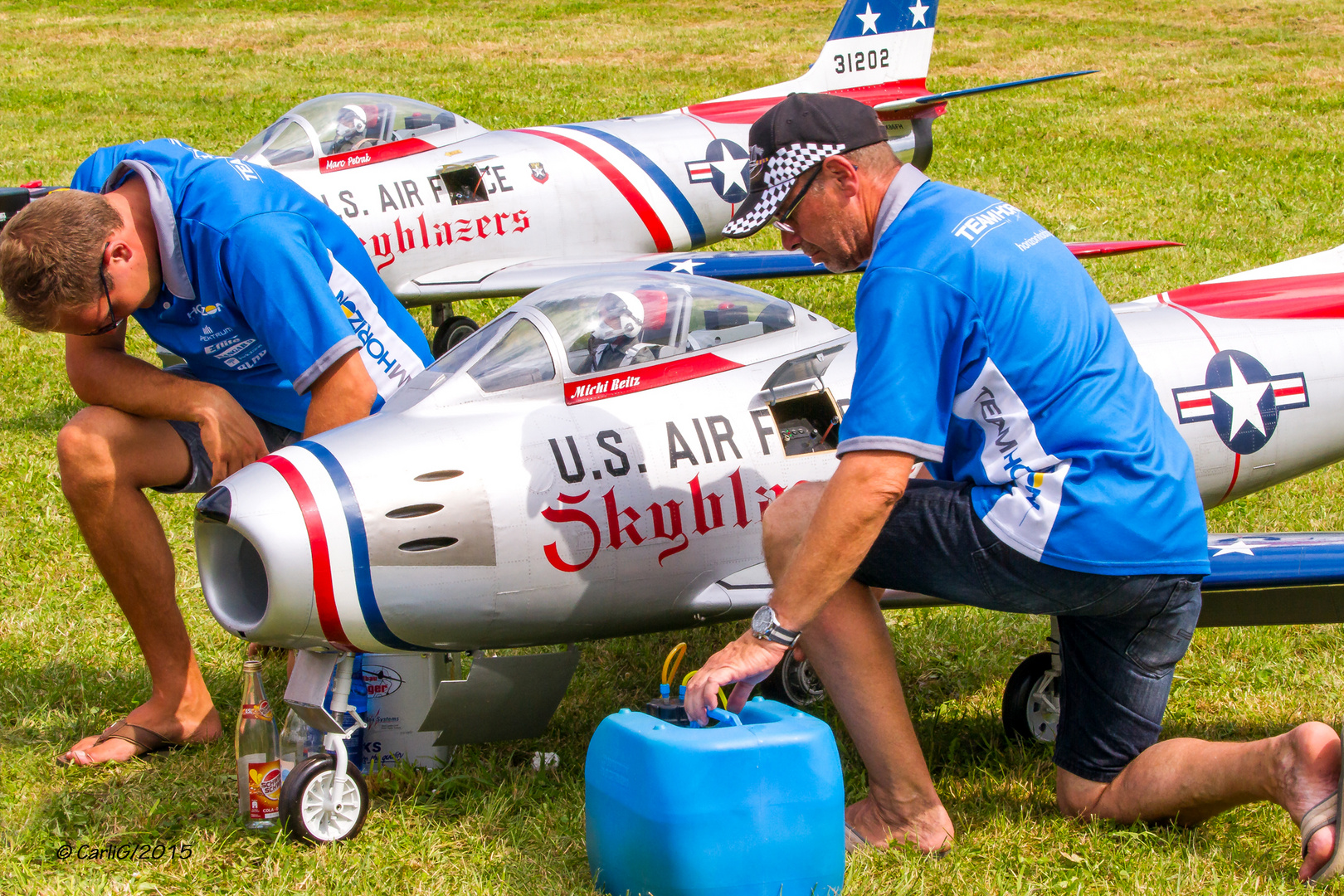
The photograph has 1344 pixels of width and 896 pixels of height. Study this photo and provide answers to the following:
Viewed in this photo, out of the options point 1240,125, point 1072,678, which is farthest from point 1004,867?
point 1240,125

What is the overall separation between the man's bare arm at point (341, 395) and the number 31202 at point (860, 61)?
9.97 m

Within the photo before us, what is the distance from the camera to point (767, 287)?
38.3 feet

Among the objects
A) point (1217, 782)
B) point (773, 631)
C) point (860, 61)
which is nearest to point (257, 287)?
point (773, 631)

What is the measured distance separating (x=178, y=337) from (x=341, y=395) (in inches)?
30.3

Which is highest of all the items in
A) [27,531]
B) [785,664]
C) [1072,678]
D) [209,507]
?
[209,507]

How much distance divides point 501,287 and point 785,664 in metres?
5.39

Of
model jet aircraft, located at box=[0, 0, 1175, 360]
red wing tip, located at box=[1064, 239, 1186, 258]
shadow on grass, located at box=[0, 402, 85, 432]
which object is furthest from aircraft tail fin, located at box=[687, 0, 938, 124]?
shadow on grass, located at box=[0, 402, 85, 432]

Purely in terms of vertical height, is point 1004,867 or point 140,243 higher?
point 140,243

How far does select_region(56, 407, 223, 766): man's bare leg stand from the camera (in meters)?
4.17

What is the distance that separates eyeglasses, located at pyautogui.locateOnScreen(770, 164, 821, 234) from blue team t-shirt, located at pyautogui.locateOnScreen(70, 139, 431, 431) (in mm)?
1380

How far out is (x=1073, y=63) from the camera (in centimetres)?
2261

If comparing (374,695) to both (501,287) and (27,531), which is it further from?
(501,287)

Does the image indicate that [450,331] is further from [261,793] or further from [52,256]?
[261,793]
